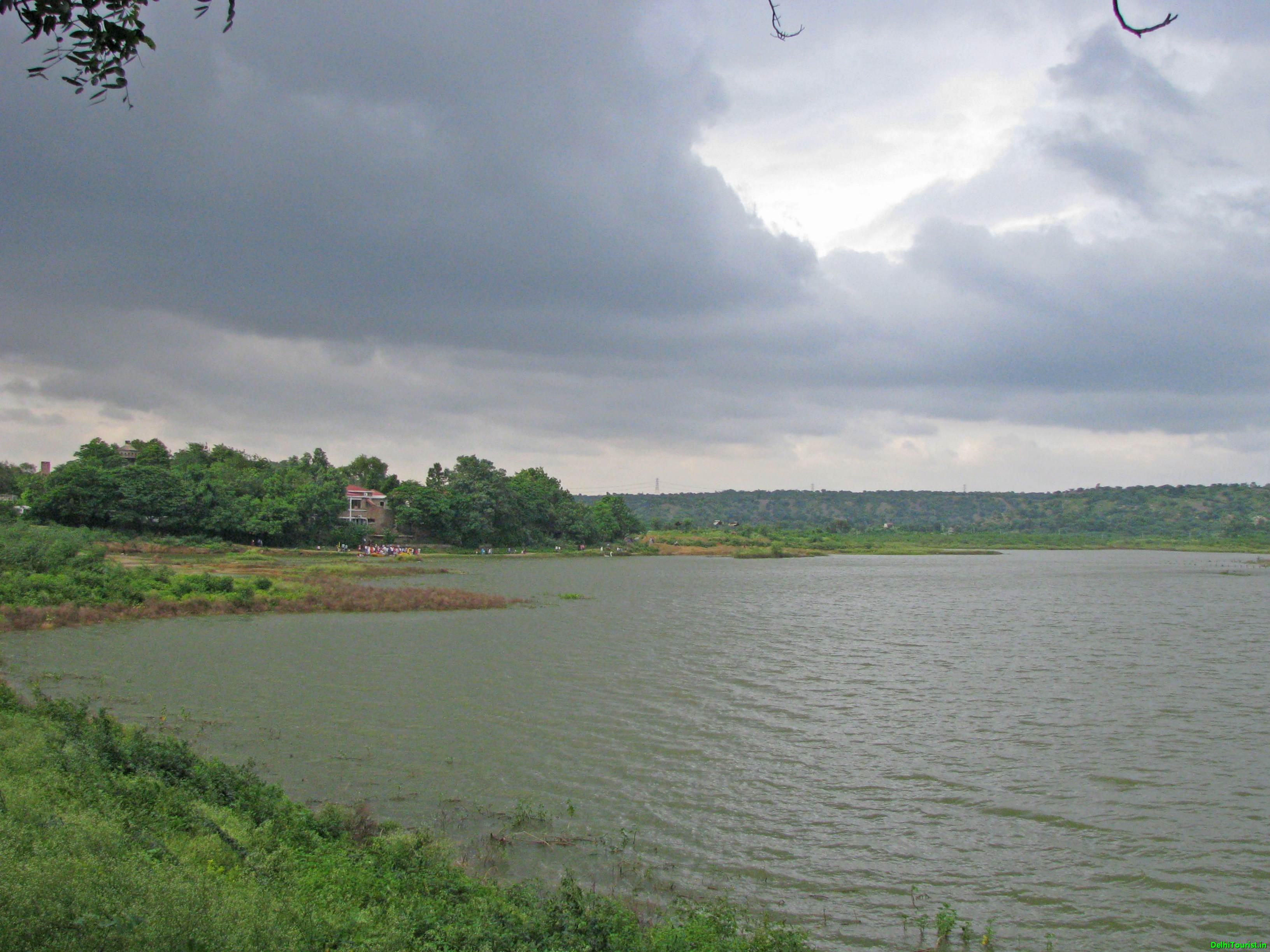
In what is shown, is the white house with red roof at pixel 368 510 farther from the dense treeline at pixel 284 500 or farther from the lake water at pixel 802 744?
the lake water at pixel 802 744

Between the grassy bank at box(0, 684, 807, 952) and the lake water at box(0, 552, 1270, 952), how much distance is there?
205 centimetres

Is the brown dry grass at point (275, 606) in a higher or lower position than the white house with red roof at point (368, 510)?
lower

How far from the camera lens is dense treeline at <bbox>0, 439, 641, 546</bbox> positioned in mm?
82312

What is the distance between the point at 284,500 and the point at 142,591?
186 feet

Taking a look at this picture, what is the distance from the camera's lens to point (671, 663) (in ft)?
99.5

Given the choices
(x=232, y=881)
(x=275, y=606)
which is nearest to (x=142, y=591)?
(x=275, y=606)

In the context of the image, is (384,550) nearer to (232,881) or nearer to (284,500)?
(284,500)

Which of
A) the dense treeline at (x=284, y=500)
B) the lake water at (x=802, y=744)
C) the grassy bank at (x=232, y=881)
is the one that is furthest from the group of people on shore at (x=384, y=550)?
the grassy bank at (x=232, y=881)

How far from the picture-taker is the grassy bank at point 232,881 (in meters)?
6.43

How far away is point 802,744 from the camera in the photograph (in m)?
19.3

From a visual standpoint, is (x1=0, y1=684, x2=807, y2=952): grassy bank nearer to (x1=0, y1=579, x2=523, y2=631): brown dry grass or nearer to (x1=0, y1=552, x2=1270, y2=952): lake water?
(x1=0, y1=552, x2=1270, y2=952): lake water

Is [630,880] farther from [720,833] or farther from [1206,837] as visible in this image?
[1206,837]

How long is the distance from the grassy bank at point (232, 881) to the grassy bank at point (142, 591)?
2731 cm

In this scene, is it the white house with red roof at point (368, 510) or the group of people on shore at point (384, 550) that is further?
the white house with red roof at point (368, 510)
